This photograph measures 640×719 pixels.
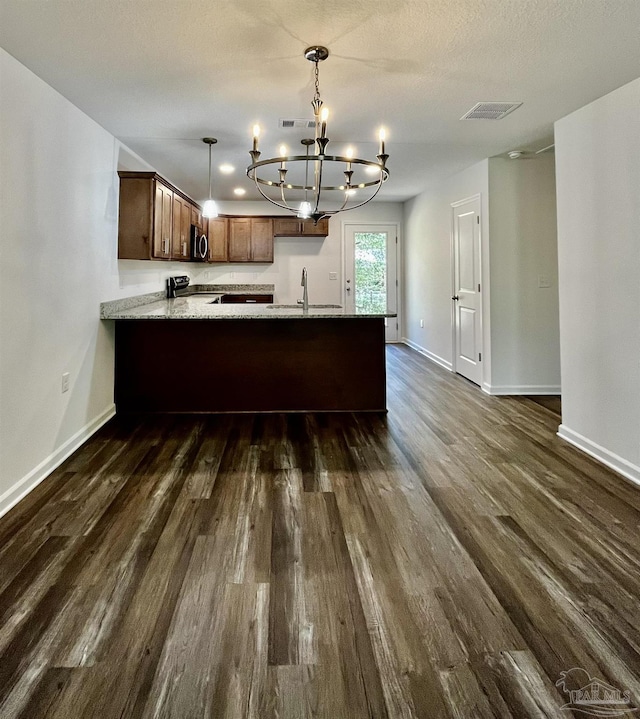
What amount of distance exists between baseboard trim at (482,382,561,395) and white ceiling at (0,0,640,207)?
93.5 inches

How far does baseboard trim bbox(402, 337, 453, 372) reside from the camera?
611cm

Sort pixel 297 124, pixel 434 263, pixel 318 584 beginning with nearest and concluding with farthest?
pixel 318 584, pixel 297 124, pixel 434 263

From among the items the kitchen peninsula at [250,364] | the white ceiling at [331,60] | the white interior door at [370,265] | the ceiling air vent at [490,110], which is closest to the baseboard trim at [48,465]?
the kitchen peninsula at [250,364]

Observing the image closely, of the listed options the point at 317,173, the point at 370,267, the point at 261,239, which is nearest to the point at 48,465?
the point at 317,173

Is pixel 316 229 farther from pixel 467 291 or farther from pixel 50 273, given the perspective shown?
pixel 50 273

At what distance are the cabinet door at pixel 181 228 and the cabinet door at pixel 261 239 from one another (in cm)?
162

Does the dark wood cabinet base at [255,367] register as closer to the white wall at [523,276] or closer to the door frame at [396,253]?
the white wall at [523,276]

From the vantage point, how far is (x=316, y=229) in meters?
7.39

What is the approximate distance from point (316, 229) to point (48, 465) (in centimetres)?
554

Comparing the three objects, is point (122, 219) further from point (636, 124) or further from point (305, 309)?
point (636, 124)
